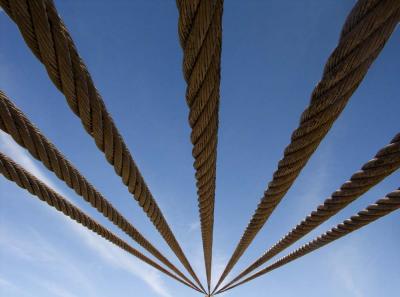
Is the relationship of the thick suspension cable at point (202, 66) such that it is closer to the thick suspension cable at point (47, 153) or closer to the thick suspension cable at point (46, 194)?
the thick suspension cable at point (47, 153)

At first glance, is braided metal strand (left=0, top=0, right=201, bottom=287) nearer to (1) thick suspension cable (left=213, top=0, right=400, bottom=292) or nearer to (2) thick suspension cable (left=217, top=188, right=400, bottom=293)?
(1) thick suspension cable (left=213, top=0, right=400, bottom=292)

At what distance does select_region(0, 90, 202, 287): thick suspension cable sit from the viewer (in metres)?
1.15

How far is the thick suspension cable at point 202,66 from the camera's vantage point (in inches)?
28.5

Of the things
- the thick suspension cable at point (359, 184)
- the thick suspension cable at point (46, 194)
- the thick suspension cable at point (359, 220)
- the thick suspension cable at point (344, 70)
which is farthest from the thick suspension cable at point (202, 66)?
the thick suspension cable at point (46, 194)

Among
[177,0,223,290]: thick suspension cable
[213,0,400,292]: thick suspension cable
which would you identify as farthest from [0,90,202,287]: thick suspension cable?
[213,0,400,292]: thick suspension cable

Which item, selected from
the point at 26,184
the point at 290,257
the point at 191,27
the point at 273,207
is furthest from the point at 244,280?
the point at 191,27

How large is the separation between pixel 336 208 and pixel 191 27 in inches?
43.1

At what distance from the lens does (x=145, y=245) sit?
2723mm

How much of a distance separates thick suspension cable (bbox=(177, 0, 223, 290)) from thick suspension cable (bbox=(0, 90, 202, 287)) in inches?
24.1

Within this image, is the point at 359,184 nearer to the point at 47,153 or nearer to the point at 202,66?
the point at 202,66

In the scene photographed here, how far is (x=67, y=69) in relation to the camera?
2.81 feet

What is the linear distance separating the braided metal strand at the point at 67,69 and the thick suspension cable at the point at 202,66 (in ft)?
0.92

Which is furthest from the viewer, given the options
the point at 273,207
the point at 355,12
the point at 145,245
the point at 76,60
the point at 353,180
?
the point at 145,245

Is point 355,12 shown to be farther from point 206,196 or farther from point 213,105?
point 206,196
